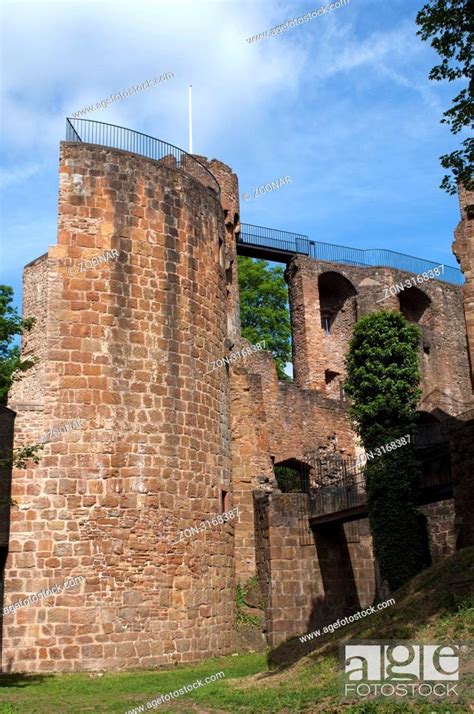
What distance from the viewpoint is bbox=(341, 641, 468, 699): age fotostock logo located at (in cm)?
940

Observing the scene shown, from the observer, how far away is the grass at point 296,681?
32.9ft

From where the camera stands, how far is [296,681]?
11523 mm

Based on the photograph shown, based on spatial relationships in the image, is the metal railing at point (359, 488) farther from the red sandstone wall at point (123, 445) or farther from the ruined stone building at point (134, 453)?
the red sandstone wall at point (123, 445)

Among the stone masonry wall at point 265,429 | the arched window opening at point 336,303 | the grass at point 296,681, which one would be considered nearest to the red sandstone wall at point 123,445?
the grass at point 296,681

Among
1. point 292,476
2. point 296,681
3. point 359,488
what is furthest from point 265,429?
point 296,681

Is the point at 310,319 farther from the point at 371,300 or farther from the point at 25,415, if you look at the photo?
the point at 25,415

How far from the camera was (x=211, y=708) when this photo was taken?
11.0 m

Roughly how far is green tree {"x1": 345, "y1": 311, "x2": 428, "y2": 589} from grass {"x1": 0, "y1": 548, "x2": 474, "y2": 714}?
6340mm

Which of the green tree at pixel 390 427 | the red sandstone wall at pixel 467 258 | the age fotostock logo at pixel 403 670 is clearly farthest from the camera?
the green tree at pixel 390 427

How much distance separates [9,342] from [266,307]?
24.4 meters

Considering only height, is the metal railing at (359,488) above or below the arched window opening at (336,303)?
below

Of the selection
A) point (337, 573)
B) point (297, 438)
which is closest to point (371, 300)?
point (297, 438)

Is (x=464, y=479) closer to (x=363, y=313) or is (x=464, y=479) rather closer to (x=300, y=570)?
(x=300, y=570)

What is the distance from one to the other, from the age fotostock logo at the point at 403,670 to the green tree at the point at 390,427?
993 centimetres
